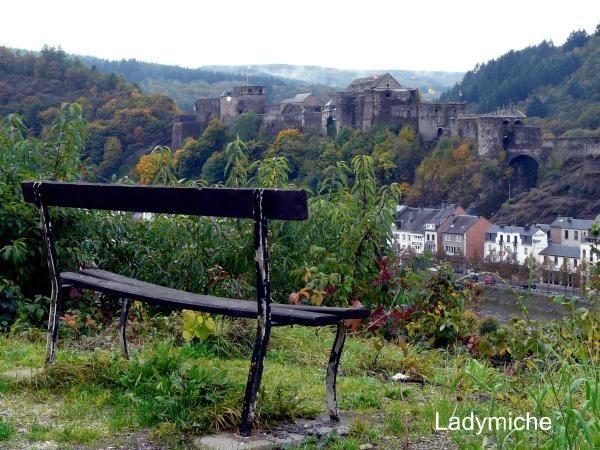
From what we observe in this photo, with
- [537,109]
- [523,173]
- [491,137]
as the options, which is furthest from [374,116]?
[537,109]

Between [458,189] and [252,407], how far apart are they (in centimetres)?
4156

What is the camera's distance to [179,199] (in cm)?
286

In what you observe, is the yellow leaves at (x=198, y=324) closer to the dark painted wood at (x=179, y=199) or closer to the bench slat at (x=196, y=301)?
the bench slat at (x=196, y=301)

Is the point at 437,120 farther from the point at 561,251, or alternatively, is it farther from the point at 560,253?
the point at 560,253

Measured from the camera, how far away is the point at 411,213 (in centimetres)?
4075

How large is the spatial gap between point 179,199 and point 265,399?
2.29 feet

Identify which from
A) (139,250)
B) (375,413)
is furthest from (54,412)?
(139,250)

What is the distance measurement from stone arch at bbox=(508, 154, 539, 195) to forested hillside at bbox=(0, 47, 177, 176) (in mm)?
17901

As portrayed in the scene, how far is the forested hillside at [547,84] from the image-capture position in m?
62.3

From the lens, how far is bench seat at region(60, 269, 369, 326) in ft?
9.25

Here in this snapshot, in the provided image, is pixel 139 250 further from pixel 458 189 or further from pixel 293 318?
pixel 458 189

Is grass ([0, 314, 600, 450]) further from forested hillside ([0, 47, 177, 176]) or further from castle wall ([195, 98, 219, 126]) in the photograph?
castle wall ([195, 98, 219, 126])

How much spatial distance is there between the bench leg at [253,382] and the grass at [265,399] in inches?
3.7

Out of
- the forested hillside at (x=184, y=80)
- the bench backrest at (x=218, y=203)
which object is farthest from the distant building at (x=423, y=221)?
the forested hillside at (x=184, y=80)
